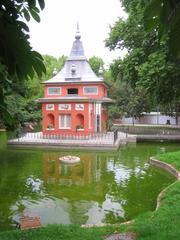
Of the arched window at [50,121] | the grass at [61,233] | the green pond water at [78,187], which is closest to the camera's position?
the grass at [61,233]

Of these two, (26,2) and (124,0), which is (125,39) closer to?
(124,0)

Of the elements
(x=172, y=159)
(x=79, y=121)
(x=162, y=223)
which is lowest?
(x=162, y=223)

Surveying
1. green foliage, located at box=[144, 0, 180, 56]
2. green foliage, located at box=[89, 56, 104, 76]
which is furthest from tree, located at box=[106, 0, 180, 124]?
green foliage, located at box=[89, 56, 104, 76]

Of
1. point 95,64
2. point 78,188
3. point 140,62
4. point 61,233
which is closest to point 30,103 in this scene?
point 140,62

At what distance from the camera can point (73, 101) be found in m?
24.1

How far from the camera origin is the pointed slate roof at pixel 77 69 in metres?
25.4

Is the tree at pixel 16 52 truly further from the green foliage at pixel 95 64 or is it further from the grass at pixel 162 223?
the green foliage at pixel 95 64

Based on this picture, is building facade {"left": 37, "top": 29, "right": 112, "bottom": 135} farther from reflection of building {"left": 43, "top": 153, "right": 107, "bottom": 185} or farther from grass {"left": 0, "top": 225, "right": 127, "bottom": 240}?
grass {"left": 0, "top": 225, "right": 127, "bottom": 240}

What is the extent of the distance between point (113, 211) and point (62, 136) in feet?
50.7

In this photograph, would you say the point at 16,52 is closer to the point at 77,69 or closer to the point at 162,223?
the point at 162,223

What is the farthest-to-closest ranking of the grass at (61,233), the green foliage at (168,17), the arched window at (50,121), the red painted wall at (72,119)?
1. the arched window at (50,121)
2. the red painted wall at (72,119)
3. the grass at (61,233)
4. the green foliage at (168,17)

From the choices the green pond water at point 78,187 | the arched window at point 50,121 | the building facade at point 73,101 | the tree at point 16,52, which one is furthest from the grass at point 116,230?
the arched window at point 50,121

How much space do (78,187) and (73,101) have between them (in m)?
13.0

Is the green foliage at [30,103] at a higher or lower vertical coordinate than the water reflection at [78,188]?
higher
